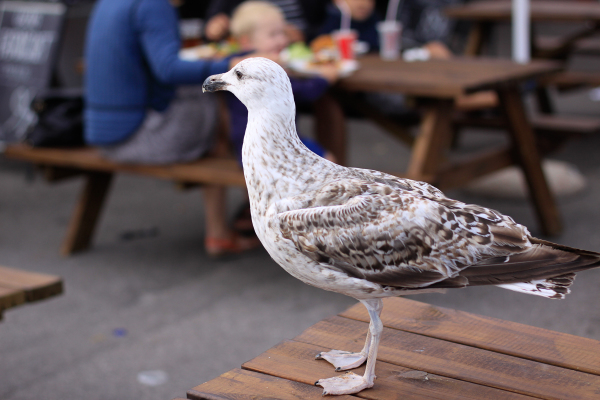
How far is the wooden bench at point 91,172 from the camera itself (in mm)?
4117

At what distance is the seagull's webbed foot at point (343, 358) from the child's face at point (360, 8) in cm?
409

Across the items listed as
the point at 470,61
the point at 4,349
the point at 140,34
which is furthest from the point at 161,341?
the point at 470,61

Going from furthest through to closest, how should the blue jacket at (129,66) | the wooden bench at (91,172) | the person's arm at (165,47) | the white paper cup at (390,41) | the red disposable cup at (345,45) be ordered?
the white paper cup at (390,41) → the red disposable cup at (345,45) → the wooden bench at (91,172) → the blue jacket at (129,66) → the person's arm at (165,47)

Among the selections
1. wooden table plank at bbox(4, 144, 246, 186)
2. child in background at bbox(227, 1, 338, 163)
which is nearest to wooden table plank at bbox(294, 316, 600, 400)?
wooden table plank at bbox(4, 144, 246, 186)

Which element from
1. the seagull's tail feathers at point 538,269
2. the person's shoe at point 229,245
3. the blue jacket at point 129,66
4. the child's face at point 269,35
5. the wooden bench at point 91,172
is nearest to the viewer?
the seagull's tail feathers at point 538,269

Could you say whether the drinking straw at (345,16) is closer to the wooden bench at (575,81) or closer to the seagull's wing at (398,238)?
the wooden bench at (575,81)

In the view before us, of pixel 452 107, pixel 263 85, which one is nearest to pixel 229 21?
pixel 452 107

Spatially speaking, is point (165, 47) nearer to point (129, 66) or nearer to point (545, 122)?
point (129, 66)

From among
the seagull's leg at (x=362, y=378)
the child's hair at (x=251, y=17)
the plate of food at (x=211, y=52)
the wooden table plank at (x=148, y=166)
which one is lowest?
the seagull's leg at (x=362, y=378)

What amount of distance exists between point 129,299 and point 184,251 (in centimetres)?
77

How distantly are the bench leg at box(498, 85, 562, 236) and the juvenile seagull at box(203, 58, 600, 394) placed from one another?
9.38ft

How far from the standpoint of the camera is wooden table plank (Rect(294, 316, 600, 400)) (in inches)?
76.0

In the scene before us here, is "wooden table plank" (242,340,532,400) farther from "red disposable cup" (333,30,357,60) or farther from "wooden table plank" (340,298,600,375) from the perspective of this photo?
"red disposable cup" (333,30,357,60)

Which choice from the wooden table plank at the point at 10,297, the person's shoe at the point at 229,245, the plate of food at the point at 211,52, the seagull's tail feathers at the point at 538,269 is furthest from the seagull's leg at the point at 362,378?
the plate of food at the point at 211,52
